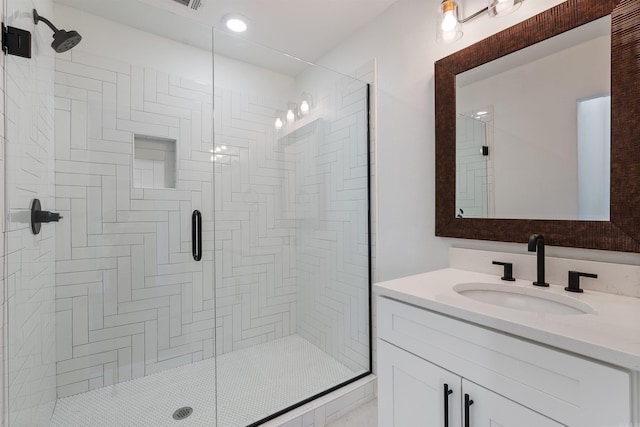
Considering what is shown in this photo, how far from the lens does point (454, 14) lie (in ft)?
4.44

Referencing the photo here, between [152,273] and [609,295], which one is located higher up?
[609,295]

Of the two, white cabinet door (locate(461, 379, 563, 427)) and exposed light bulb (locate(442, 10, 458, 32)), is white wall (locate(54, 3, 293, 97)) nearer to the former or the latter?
exposed light bulb (locate(442, 10, 458, 32))

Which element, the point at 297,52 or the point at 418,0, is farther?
the point at 297,52

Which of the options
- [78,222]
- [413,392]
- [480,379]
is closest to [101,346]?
[78,222]

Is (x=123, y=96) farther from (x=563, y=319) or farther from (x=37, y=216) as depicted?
(x=563, y=319)

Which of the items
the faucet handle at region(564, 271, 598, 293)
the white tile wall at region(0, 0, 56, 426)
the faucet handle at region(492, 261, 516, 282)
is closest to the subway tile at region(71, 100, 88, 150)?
the white tile wall at region(0, 0, 56, 426)

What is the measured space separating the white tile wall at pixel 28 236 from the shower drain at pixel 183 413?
571mm

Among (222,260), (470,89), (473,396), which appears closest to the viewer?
(473,396)

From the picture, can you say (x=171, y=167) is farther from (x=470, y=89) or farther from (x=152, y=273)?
(x=470, y=89)

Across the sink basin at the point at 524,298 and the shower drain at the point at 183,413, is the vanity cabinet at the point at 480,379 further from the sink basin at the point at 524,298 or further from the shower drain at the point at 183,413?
the shower drain at the point at 183,413

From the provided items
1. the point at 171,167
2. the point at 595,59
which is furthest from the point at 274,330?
the point at 595,59

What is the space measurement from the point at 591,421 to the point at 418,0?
190 cm

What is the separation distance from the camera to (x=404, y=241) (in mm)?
1724

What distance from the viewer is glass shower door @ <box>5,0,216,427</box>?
137 cm
